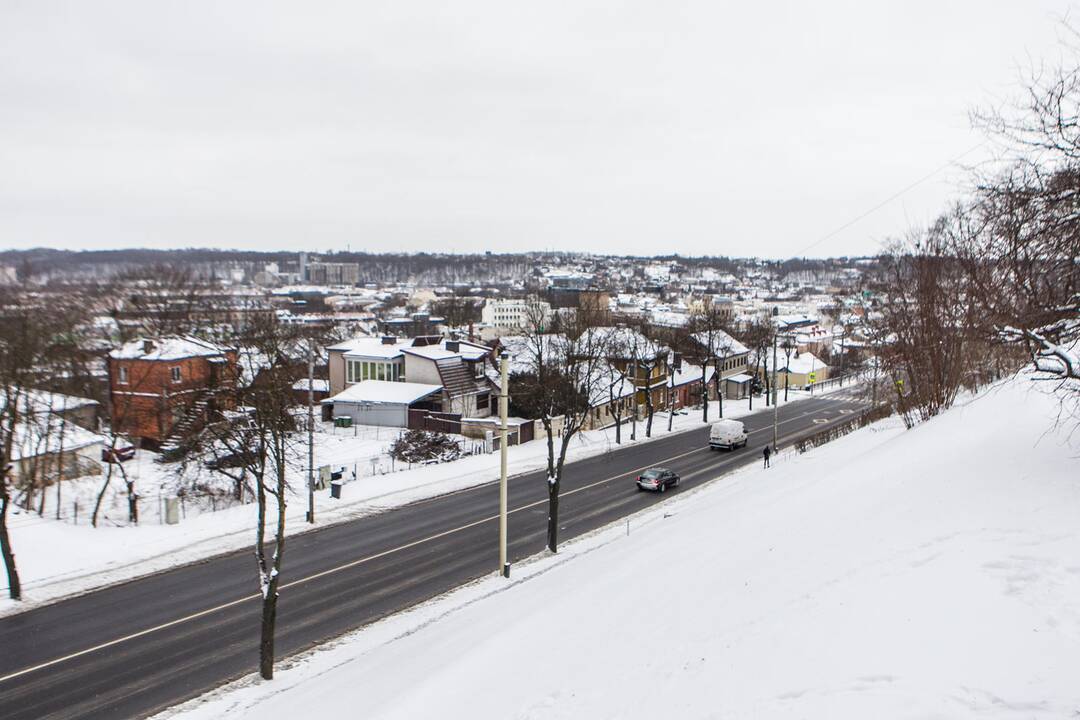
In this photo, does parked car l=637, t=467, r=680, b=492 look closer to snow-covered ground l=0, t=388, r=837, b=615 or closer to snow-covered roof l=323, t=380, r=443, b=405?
snow-covered ground l=0, t=388, r=837, b=615

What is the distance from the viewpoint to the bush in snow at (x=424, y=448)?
39.6m

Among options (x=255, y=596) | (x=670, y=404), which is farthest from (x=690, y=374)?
(x=255, y=596)

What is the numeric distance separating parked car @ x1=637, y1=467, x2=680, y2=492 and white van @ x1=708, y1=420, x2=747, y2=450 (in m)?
11.7

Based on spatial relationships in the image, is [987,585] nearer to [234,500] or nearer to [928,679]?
[928,679]

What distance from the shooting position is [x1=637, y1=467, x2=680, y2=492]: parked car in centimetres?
3288

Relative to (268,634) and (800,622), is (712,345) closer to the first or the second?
(268,634)

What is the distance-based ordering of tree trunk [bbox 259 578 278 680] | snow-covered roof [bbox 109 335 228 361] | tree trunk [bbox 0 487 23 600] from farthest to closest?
snow-covered roof [bbox 109 335 228 361]
tree trunk [bbox 0 487 23 600]
tree trunk [bbox 259 578 278 680]

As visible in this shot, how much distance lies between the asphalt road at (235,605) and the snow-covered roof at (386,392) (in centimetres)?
1847

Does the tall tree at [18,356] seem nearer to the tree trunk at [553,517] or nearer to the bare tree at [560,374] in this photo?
the tree trunk at [553,517]

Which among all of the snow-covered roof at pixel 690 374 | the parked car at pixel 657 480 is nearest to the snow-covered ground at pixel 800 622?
the parked car at pixel 657 480

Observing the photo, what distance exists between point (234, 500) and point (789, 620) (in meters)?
27.7

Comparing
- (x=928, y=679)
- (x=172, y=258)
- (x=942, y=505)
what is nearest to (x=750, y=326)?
(x=172, y=258)

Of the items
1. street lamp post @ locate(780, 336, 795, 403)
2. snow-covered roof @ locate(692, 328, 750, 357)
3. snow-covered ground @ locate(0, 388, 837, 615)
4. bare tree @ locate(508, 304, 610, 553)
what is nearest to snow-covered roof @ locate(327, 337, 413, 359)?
bare tree @ locate(508, 304, 610, 553)

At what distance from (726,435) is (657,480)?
13.6m
